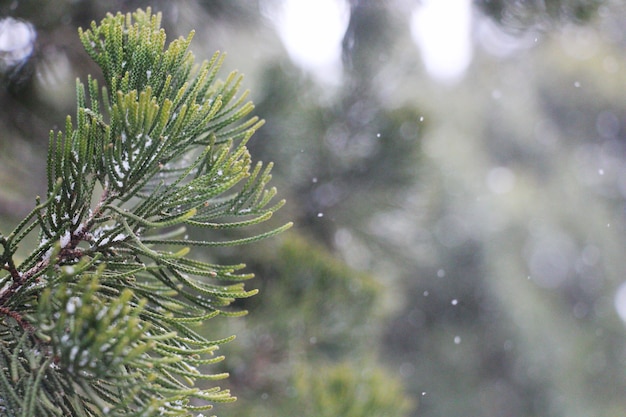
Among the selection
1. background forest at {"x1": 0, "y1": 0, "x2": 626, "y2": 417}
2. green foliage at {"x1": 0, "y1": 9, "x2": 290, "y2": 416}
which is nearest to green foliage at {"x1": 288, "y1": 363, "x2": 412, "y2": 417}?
background forest at {"x1": 0, "y1": 0, "x2": 626, "y2": 417}

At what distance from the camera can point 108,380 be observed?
0.30 m

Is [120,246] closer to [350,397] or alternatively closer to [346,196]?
[350,397]

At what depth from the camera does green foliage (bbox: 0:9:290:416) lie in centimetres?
29

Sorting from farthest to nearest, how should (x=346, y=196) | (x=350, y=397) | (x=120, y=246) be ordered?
(x=346, y=196) → (x=350, y=397) → (x=120, y=246)

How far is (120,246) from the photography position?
13.4 inches

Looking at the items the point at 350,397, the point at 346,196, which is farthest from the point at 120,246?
the point at 346,196

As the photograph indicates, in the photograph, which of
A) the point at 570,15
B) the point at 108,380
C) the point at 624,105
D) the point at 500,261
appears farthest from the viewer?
the point at 624,105

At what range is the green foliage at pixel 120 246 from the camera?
0.29m

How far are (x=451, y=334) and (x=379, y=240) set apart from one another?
280 cm

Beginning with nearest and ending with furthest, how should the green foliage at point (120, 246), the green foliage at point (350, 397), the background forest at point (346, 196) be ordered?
the green foliage at point (120, 246) → the green foliage at point (350, 397) → the background forest at point (346, 196)

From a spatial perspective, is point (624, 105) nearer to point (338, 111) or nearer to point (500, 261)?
point (500, 261)

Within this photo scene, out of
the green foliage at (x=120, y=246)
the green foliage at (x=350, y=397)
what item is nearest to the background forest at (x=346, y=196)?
the green foliage at (x=350, y=397)

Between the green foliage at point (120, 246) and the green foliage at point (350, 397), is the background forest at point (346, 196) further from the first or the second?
the green foliage at point (120, 246)

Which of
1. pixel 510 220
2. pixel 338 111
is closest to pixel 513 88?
pixel 510 220
